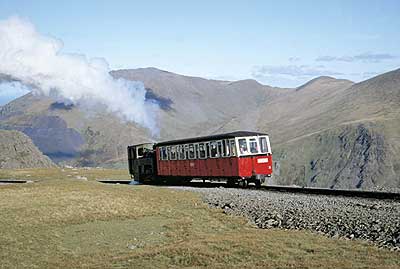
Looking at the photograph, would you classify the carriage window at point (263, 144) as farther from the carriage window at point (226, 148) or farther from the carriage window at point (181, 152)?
the carriage window at point (181, 152)

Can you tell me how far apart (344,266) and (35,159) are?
145 m

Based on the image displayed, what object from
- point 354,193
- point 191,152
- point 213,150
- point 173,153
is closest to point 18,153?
point 173,153

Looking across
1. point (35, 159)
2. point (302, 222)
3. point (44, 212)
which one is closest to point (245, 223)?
point (302, 222)

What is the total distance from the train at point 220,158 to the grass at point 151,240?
7.56 metres

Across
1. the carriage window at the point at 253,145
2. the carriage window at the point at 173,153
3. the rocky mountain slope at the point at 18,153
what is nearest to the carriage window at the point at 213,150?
the carriage window at the point at 253,145

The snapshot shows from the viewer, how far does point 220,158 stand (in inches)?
1597

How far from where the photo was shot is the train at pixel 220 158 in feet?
129

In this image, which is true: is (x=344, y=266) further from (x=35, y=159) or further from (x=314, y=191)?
(x=35, y=159)

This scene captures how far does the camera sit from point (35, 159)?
151125 millimetres

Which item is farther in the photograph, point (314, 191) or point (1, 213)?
point (314, 191)

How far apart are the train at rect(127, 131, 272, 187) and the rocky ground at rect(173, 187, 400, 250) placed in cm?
739

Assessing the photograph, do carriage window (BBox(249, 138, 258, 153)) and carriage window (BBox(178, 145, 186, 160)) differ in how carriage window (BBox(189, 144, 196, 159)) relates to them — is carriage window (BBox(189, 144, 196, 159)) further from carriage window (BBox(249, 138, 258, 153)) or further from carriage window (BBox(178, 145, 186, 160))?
carriage window (BBox(249, 138, 258, 153))

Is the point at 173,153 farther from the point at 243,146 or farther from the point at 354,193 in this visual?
the point at 354,193

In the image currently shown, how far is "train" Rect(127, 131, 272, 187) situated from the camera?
3938cm
